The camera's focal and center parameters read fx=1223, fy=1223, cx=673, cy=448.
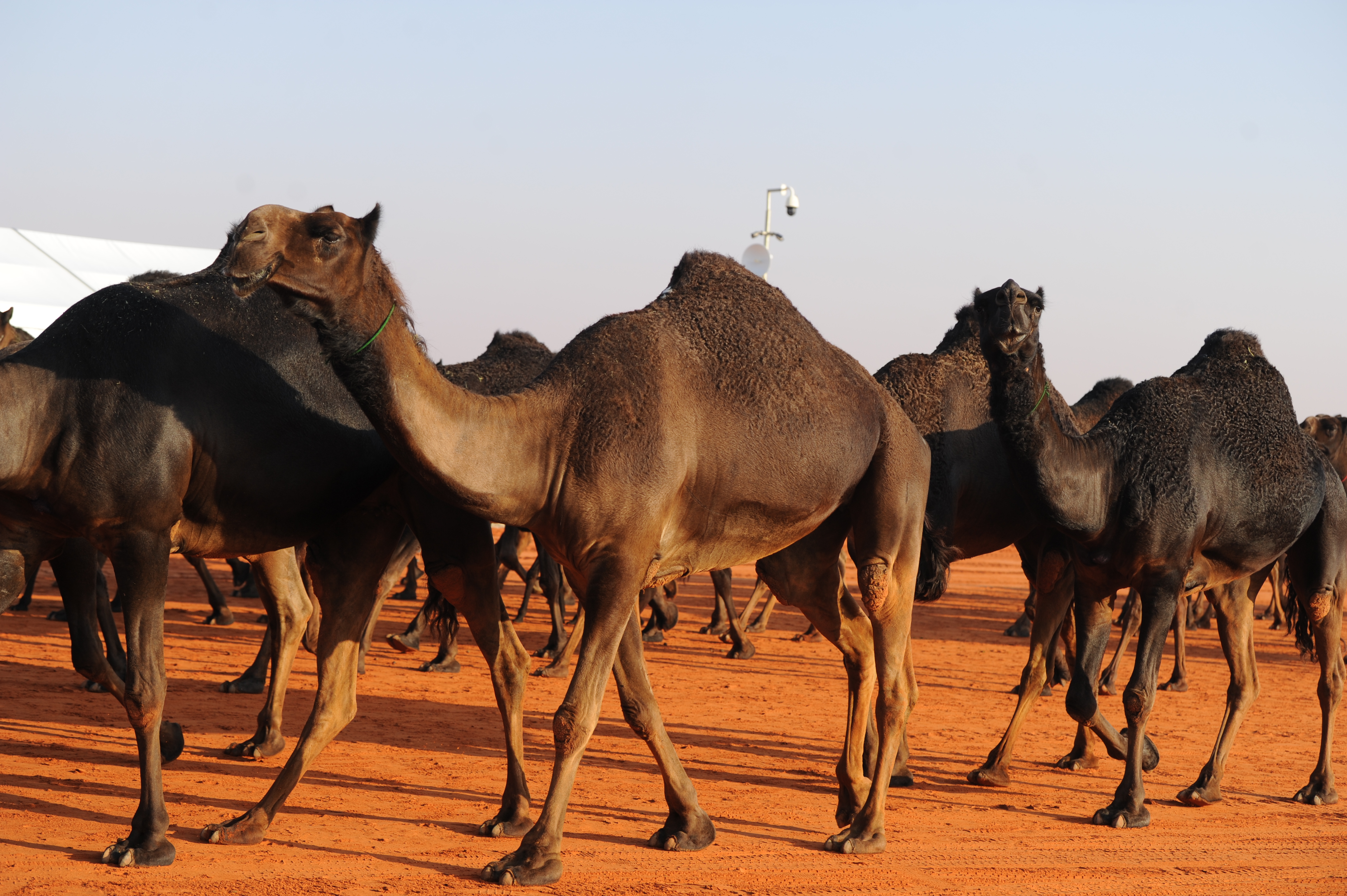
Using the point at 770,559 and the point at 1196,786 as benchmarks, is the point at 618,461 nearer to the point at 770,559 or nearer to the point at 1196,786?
the point at 770,559

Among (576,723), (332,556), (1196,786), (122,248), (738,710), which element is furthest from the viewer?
(122,248)

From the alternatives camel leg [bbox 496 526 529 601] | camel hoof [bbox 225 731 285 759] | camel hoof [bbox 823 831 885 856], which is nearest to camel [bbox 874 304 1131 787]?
camel hoof [bbox 823 831 885 856]

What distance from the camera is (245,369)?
6148 mm

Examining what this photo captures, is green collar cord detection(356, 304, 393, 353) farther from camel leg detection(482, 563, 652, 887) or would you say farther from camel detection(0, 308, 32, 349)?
camel detection(0, 308, 32, 349)

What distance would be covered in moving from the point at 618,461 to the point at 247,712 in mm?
5509

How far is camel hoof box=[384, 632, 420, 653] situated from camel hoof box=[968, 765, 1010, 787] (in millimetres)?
4653

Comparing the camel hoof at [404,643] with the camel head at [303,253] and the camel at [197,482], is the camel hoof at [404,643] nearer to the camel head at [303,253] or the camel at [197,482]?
the camel at [197,482]

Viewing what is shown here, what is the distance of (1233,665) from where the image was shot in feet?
28.2

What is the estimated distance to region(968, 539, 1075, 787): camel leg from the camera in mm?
8289

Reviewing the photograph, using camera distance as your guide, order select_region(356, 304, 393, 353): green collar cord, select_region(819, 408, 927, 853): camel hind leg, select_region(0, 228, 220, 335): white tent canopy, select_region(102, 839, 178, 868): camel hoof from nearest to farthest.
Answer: select_region(356, 304, 393, 353): green collar cord < select_region(102, 839, 178, 868): camel hoof < select_region(819, 408, 927, 853): camel hind leg < select_region(0, 228, 220, 335): white tent canopy

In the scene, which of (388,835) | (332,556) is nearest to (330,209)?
(332,556)

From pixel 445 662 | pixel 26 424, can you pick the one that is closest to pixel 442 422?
pixel 26 424

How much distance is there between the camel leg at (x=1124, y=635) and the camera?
30.0 feet

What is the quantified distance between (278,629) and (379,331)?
383 centimetres
